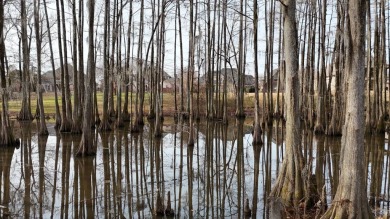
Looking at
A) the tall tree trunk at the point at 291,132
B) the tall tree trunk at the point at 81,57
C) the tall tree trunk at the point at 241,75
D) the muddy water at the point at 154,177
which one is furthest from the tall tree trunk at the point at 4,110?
the tall tree trunk at the point at 241,75

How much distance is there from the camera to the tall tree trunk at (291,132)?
6.32 m

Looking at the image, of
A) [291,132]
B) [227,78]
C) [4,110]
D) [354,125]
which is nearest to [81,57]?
[4,110]

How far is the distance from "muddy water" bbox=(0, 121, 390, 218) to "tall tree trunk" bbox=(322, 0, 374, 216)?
964 millimetres

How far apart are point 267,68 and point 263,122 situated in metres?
5.79

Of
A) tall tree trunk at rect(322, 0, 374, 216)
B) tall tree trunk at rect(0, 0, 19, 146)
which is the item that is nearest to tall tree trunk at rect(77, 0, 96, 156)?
tall tree trunk at rect(0, 0, 19, 146)

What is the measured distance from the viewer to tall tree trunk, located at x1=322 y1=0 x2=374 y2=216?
484 cm

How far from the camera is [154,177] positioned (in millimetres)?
8594

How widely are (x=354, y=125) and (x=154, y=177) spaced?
4903mm

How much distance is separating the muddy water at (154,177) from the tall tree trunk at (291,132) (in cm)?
33

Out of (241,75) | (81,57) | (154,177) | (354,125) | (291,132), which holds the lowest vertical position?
(154,177)

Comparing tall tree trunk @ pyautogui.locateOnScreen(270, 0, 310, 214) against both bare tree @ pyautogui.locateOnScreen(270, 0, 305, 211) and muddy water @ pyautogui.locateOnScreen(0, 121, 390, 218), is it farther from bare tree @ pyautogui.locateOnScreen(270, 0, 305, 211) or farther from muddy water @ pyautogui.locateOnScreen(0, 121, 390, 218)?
muddy water @ pyautogui.locateOnScreen(0, 121, 390, 218)

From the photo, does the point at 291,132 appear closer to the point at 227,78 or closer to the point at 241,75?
the point at 241,75

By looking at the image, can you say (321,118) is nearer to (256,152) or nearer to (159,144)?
(256,152)

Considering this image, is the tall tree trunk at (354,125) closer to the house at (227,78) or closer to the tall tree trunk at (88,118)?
the tall tree trunk at (88,118)
